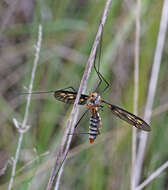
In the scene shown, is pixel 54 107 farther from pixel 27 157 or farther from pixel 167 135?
pixel 167 135

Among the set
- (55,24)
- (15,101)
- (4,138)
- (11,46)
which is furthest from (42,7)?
(4,138)

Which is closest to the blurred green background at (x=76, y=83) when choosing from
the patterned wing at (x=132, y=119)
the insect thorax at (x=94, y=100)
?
the insect thorax at (x=94, y=100)

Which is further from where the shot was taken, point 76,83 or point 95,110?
point 76,83

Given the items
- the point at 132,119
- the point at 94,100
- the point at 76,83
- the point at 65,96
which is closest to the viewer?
the point at 132,119

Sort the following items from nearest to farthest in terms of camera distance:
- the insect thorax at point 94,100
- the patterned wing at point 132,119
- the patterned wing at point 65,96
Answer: the patterned wing at point 132,119 < the patterned wing at point 65,96 < the insect thorax at point 94,100

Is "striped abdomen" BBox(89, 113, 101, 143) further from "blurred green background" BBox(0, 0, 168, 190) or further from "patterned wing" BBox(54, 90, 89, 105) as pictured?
"blurred green background" BBox(0, 0, 168, 190)

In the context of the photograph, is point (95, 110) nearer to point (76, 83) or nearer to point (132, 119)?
point (132, 119)

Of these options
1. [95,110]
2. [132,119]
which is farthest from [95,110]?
[132,119]

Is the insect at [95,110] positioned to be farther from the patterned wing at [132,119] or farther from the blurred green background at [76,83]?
the blurred green background at [76,83]
